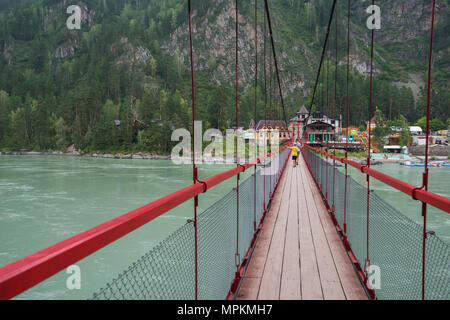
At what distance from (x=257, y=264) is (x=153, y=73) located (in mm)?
84637

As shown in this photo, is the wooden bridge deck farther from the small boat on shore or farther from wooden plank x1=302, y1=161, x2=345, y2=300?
the small boat on shore

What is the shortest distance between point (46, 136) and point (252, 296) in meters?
56.4

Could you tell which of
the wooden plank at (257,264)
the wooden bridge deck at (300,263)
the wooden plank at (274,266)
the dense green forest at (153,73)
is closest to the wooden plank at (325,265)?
the wooden bridge deck at (300,263)

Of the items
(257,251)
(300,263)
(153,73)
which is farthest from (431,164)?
(153,73)

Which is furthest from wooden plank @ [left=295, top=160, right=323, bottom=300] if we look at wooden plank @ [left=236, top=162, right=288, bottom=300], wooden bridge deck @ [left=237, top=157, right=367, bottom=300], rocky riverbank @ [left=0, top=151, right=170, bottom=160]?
rocky riverbank @ [left=0, top=151, right=170, bottom=160]

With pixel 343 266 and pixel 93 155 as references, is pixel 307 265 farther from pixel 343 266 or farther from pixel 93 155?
pixel 93 155

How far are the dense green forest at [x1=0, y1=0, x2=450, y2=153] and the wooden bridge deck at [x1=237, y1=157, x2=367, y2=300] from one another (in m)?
6.63

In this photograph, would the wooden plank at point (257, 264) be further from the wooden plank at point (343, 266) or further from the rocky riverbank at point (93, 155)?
the rocky riverbank at point (93, 155)

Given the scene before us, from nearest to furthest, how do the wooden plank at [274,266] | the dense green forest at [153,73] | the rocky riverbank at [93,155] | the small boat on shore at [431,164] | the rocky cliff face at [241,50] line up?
the wooden plank at [274,266], the small boat on shore at [431,164], the rocky riverbank at [93,155], the dense green forest at [153,73], the rocky cliff face at [241,50]

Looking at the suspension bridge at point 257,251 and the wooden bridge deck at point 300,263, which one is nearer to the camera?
the suspension bridge at point 257,251

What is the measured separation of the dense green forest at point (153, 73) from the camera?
163 feet

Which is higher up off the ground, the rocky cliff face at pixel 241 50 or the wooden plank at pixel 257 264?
the rocky cliff face at pixel 241 50

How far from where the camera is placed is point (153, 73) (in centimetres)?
8256
